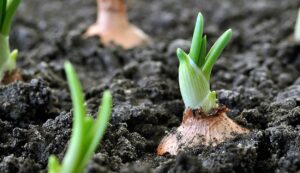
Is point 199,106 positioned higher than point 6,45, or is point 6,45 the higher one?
point 6,45

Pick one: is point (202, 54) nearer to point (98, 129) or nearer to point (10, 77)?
point (98, 129)

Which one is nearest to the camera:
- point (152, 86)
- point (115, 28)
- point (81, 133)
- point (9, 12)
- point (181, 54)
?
point (81, 133)

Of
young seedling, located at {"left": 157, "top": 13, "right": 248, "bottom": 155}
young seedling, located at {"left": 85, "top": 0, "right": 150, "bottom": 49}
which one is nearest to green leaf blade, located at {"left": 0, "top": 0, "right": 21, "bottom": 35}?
young seedling, located at {"left": 157, "top": 13, "right": 248, "bottom": 155}

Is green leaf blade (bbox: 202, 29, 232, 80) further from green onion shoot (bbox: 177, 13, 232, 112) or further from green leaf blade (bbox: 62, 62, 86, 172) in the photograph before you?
green leaf blade (bbox: 62, 62, 86, 172)

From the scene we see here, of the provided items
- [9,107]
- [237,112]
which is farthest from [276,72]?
[9,107]

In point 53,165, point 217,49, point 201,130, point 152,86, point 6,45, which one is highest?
point 6,45

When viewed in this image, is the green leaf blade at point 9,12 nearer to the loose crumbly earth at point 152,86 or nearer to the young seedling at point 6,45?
the young seedling at point 6,45

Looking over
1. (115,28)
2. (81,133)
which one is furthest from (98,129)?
(115,28)

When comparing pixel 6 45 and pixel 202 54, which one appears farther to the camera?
pixel 6 45
